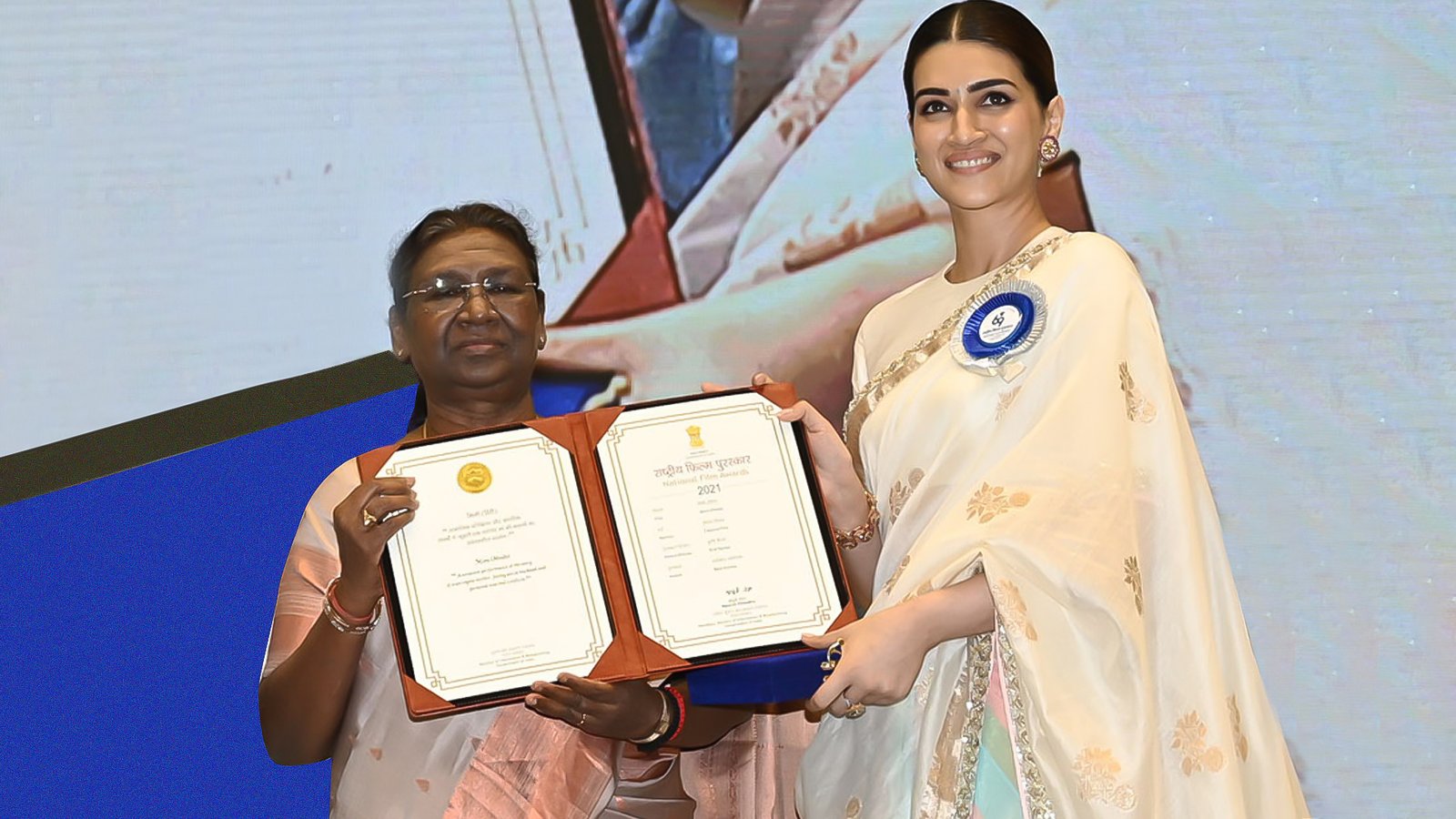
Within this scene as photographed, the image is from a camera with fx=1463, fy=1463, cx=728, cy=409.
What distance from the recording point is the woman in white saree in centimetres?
153

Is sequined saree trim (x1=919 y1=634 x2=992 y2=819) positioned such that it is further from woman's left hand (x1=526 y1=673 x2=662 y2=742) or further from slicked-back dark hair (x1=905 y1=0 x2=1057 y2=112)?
slicked-back dark hair (x1=905 y1=0 x2=1057 y2=112)

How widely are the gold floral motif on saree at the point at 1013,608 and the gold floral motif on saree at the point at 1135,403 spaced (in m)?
0.24

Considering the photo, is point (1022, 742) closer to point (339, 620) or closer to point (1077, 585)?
point (1077, 585)

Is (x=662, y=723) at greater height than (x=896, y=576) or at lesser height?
lesser

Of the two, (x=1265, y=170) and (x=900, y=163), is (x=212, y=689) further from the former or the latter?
(x=1265, y=170)

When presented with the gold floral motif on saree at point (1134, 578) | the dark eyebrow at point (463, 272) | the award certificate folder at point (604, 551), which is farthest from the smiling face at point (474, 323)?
the gold floral motif on saree at point (1134, 578)

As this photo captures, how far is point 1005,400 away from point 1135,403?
14 centimetres

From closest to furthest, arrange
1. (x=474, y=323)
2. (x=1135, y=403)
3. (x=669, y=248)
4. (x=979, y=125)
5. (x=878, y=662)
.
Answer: (x=878, y=662), (x=1135, y=403), (x=979, y=125), (x=474, y=323), (x=669, y=248)

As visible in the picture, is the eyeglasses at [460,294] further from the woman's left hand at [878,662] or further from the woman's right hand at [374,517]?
the woman's left hand at [878,662]

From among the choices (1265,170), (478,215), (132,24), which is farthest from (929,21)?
(132,24)

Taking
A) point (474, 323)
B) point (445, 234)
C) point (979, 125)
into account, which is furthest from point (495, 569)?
point (979, 125)

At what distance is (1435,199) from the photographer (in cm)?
257

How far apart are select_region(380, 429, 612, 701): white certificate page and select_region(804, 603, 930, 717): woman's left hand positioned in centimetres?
28

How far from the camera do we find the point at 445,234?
1971 millimetres
